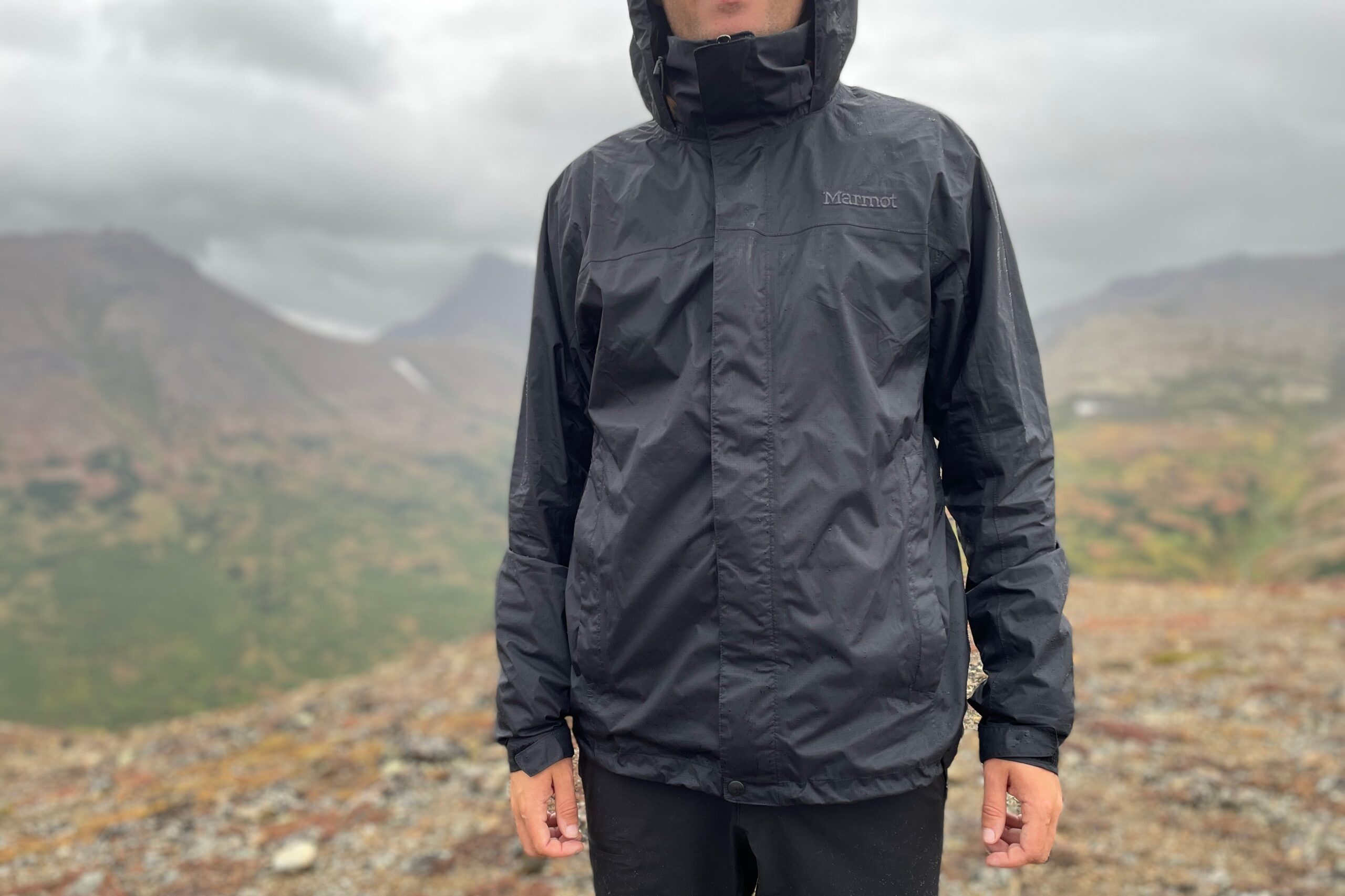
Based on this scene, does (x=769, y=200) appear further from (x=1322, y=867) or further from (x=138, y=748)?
(x=138, y=748)

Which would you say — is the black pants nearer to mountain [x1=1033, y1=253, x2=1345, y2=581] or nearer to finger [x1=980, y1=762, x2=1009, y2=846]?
finger [x1=980, y1=762, x2=1009, y2=846]

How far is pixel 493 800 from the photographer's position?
34.6ft

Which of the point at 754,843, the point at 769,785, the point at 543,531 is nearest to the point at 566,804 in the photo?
the point at 754,843

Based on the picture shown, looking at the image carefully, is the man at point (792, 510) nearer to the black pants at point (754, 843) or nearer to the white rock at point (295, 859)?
the black pants at point (754, 843)

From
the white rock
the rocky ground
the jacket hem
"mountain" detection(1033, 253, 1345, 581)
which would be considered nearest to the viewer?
the jacket hem

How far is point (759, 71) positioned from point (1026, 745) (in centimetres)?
232

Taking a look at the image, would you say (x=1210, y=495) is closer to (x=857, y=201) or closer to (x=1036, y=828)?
(x=1036, y=828)

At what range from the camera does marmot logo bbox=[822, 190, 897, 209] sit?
2.88 meters

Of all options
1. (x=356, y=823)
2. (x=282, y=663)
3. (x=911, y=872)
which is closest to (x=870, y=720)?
(x=911, y=872)

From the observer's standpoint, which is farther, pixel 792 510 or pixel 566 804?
pixel 566 804

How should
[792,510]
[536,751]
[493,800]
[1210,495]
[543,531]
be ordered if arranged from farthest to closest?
[1210,495]
[493,800]
[543,531]
[536,751]
[792,510]

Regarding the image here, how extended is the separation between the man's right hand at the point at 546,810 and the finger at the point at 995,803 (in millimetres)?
1379

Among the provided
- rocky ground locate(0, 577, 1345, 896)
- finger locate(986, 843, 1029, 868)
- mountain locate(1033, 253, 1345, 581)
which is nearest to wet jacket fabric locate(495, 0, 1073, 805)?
finger locate(986, 843, 1029, 868)

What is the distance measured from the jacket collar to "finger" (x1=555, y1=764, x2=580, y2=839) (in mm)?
2310
